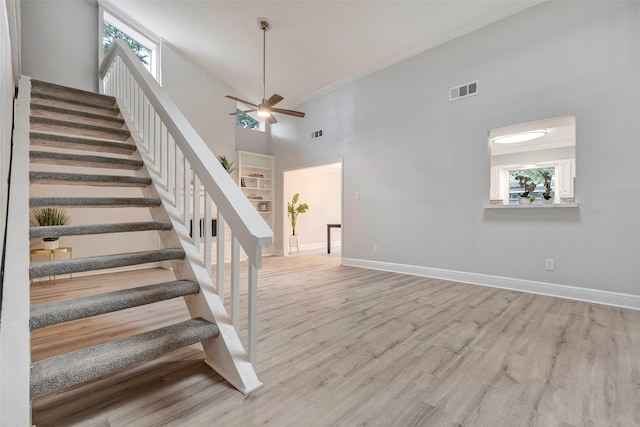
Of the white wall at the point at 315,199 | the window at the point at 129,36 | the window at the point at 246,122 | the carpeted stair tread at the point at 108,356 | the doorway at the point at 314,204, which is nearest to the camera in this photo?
the carpeted stair tread at the point at 108,356

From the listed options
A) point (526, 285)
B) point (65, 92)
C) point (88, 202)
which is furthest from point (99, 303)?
point (526, 285)

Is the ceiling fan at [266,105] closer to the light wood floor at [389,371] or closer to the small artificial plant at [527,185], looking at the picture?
the light wood floor at [389,371]

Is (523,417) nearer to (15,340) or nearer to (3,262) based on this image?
(15,340)

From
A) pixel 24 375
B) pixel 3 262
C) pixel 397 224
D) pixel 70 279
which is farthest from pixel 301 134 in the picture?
pixel 24 375

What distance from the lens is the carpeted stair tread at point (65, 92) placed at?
3.09 meters

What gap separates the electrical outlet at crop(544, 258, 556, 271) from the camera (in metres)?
3.26

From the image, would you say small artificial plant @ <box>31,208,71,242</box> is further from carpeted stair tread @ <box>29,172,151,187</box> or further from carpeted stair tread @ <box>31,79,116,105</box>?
carpeted stair tread @ <box>29,172,151,187</box>

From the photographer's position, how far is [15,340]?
1.13 metres

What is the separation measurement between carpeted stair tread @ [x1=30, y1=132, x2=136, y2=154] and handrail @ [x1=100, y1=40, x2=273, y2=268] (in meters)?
0.68

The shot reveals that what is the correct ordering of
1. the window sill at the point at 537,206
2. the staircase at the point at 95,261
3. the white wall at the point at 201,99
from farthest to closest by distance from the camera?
the white wall at the point at 201,99
the window sill at the point at 537,206
the staircase at the point at 95,261

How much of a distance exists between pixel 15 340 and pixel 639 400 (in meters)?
2.85

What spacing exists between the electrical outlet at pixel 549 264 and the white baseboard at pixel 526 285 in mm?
180

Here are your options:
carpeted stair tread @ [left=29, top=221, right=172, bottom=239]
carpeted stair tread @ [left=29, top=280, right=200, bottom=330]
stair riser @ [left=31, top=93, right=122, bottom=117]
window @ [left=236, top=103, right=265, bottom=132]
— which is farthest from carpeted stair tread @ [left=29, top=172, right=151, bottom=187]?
window @ [left=236, top=103, right=265, bottom=132]

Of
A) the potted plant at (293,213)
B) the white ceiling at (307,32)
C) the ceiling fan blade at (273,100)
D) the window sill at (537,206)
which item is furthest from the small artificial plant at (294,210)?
the window sill at (537,206)
